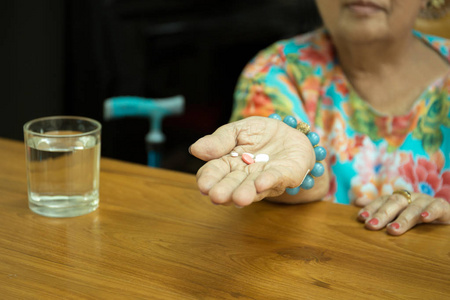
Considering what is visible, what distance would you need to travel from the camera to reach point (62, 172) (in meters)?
0.84

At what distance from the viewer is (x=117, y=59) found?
2.41 m

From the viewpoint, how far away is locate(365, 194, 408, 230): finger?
87cm

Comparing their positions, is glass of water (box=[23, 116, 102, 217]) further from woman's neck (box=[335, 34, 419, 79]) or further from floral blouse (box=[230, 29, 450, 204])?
woman's neck (box=[335, 34, 419, 79])

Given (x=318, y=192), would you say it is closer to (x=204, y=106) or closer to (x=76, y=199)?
(x=76, y=199)

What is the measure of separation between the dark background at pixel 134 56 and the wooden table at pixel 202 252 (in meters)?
1.45

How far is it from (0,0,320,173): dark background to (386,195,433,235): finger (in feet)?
5.59

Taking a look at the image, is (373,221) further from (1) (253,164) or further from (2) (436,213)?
(1) (253,164)

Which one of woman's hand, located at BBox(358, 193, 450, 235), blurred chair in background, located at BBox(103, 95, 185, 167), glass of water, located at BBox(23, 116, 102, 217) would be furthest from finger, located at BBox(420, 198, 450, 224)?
blurred chair in background, located at BBox(103, 95, 185, 167)

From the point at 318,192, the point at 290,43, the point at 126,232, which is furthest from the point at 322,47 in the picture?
the point at 126,232

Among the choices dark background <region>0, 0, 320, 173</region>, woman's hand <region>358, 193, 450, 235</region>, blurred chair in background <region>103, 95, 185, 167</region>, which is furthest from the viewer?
dark background <region>0, 0, 320, 173</region>

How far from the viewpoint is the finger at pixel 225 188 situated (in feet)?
2.17

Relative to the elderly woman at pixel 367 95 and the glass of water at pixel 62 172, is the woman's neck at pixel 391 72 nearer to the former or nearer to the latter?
the elderly woman at pixel 367 95

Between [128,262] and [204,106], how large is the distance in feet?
7.53

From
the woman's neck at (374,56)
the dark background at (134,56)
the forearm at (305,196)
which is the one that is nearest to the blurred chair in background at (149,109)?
the dark background at (134,56)
